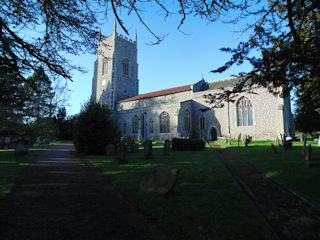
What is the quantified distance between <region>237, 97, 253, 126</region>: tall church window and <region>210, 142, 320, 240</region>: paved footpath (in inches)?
822

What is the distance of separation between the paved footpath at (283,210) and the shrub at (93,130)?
33.3 feet

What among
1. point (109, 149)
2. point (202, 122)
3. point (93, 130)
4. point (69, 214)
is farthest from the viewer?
point (202, 122)

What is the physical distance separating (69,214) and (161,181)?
2.02 meters

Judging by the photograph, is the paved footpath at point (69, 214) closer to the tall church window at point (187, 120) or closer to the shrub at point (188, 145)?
the shrub at point (188, 145)

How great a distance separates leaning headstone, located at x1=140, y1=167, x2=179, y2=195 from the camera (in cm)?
425

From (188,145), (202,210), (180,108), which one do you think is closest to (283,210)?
(202,210)

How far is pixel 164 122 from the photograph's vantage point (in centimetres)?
3158

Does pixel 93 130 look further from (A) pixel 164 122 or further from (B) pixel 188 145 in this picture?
(A) pixel 164 122

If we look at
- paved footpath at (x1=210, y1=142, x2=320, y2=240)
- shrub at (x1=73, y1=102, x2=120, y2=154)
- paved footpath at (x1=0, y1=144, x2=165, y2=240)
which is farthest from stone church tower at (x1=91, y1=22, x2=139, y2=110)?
paved footpath at (x1=210, y1=142, x2=320, y2=240)

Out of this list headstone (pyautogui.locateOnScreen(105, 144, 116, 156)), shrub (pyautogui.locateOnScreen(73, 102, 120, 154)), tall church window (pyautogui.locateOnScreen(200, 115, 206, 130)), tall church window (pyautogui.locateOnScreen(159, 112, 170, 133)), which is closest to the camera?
headstone (pyautogui.locateOnScreen(105, 144, 116, 156))

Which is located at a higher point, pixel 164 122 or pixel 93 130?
pixel 164 122

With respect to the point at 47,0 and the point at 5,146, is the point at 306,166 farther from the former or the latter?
the point at 5,146

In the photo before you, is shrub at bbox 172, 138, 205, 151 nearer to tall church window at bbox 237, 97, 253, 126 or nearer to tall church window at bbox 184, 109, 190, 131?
tall church window at bbox 237, 97, 253, 126

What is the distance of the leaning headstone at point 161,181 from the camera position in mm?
4250
